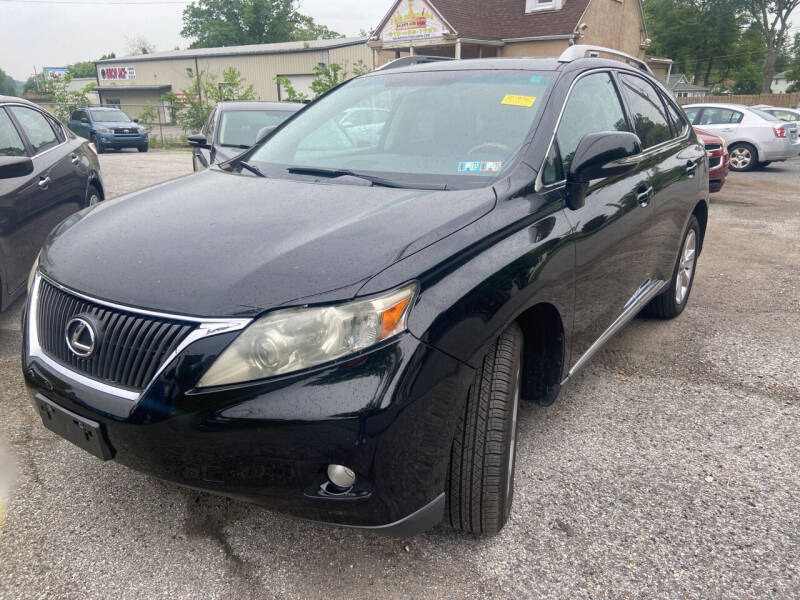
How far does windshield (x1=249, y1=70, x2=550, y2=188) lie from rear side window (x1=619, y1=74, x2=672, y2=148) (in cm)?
88

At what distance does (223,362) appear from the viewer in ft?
5.69

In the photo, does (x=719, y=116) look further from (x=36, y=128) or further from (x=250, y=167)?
(x=250, y=167)

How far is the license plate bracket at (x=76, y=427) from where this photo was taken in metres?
1.91

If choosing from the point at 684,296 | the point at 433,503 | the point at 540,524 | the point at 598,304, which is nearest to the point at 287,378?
the point at 433,503

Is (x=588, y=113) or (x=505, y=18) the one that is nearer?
(x=588, y=113)

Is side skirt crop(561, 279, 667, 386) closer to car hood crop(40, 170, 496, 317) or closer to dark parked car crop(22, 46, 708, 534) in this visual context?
dark parked car crop(22, 46, 708, 534)

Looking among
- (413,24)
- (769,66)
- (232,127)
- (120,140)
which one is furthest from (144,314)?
(769,66)

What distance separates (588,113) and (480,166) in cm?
79

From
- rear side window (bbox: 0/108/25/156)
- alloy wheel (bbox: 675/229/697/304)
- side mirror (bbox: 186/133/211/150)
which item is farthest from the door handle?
side mirror (bbox: 186/133/211/150)

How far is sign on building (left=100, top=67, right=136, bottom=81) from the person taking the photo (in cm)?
5473

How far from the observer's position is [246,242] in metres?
2.06

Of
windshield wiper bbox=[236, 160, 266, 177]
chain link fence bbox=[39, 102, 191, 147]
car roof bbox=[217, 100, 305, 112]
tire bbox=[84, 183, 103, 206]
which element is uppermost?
windshield wiper bbox=[236, 160, 266, 177]

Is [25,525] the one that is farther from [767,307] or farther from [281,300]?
[767,307]

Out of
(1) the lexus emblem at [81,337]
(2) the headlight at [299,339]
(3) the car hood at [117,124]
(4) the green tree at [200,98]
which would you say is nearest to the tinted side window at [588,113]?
(2) the headlight at [299,339]
